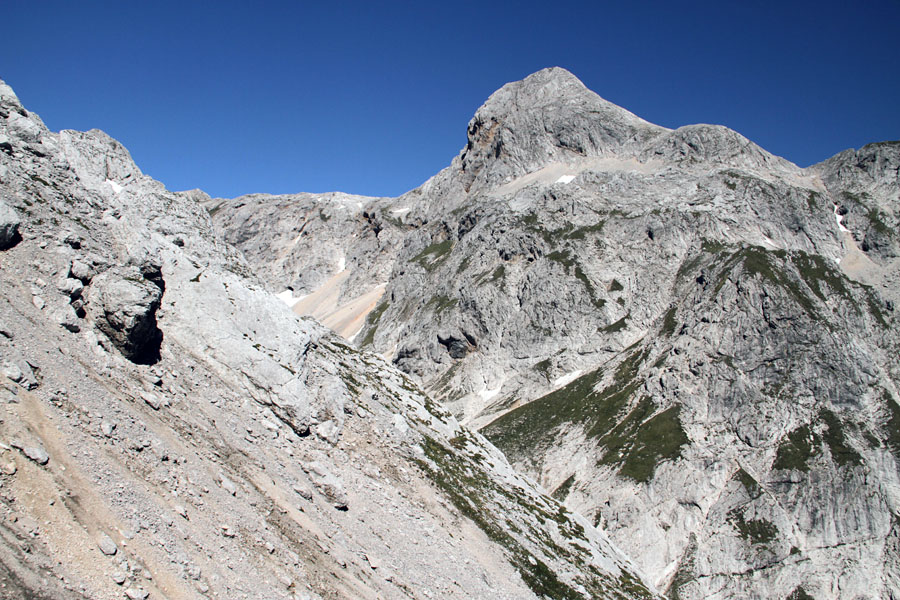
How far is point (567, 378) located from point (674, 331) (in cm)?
1875

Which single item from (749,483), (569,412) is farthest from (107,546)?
(569,412)

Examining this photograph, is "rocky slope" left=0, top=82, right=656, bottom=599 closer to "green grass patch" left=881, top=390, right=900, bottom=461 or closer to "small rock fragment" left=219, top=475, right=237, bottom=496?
"small rock fragment" left=219, top=475, right=237, bottom=496

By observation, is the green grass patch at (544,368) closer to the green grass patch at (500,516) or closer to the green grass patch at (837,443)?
the green grass patch at (837,443)

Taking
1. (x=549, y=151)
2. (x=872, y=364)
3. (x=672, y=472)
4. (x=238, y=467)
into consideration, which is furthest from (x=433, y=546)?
(x=549, y=151)

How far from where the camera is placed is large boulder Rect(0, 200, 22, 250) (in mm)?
16766

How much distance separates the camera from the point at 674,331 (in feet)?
285

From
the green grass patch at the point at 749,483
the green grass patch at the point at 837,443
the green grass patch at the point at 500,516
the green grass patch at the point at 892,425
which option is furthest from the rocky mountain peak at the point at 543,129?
the green grass patch at the point at 500,516

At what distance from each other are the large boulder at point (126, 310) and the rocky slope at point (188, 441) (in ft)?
0.21

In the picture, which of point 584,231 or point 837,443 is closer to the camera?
point 837,443

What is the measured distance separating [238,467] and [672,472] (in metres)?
62.7

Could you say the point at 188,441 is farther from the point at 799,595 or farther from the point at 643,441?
the point at 643,441

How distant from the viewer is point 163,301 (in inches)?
853

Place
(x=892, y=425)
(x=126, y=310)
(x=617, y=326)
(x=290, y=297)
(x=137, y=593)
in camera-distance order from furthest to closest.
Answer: (x=290, y=297) < (x=617, y=326) < (x=892, y=425) < (x=126, y=310) < (x=137, y=593)

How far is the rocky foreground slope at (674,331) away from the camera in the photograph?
63.5 m
